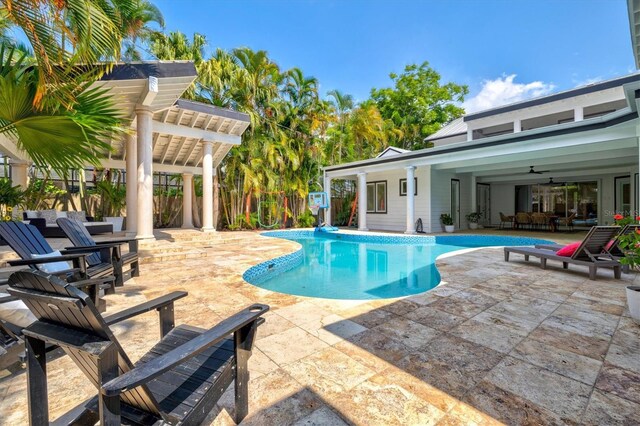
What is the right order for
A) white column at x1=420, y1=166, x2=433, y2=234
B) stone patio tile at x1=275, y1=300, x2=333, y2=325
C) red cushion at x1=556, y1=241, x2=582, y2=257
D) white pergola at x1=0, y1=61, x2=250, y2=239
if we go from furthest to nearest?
white column at x1=420, y1=166, x2=433, y2=234
white pergola at x1=0, y1=61, x2=250, y2=239
red cushion at x1=556, y1=241, x2=582, y2=257
stone patio tile at x1=275, y1=300, x2=333, y2=325

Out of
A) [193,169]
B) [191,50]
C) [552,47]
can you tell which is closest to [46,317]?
[193,169]

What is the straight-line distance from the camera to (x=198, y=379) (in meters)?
1.44

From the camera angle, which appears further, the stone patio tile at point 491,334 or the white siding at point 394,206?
the white siding at point 394,206

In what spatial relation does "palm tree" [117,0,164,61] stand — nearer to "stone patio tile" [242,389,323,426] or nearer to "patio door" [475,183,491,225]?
"stone patio tile" [242,389,323,426]

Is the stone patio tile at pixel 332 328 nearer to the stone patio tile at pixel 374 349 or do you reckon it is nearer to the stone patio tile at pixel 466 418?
the stone patio tile at pixel 374 349

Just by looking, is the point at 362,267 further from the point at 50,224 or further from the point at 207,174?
the point at 50,224

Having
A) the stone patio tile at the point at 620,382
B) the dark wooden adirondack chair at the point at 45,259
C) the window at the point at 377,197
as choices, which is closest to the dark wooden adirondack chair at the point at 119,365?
the dark wooden adirondack chair at the point at 45,259

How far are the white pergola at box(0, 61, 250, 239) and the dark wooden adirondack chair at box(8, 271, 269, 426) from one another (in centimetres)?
332

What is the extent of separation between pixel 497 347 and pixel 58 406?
2995 millimetres

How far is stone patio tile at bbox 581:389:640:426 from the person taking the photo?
1.60 metres

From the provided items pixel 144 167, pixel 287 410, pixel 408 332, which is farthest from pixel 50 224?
pixel 408 332

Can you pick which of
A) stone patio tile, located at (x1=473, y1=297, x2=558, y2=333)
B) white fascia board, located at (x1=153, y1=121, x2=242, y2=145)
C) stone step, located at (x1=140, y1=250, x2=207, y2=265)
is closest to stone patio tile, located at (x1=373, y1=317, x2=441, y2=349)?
stone patio tile, located at (x1=473, y1=297, x2=558, y2=333)

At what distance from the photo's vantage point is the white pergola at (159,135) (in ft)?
18.8

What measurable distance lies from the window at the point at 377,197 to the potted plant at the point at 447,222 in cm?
273
